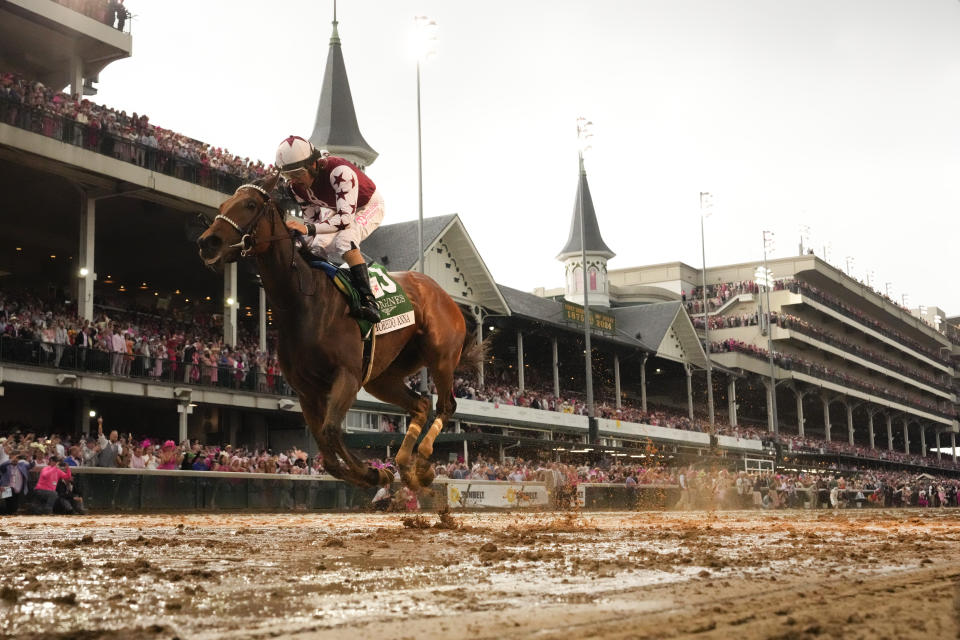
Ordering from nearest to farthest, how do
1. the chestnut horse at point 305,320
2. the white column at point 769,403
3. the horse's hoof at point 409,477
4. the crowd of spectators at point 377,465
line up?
the chestnut horse at point 305,320
the horse's hoof at point 409,477
the crowd of spectators at point 377,465
the white column at point 769,403

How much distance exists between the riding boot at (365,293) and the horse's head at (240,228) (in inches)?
34.4

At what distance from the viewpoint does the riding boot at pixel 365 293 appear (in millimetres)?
8773

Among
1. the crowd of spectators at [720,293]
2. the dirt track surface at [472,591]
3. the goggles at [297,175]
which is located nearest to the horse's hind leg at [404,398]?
the goggles at [297,175]

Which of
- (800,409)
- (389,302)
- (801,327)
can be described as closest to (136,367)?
(389,302)

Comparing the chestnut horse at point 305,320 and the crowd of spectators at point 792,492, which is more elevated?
the chestnut horse at point 305,320

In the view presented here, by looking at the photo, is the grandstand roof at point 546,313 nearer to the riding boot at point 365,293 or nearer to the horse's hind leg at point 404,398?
the horse's hind leg at point 404,398

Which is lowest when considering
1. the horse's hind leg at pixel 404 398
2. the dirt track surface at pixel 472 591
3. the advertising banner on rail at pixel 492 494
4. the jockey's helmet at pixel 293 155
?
the advertising banner on rail at pixel 492 494

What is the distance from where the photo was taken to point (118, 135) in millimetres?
27000

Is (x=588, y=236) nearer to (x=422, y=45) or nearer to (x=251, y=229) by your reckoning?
(x=422, y=45)

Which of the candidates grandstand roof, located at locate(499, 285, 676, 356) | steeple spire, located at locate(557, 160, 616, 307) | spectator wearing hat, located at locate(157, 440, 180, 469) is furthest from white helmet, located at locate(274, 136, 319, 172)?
steeple spire, located at locate(557, 160, 616, 307)

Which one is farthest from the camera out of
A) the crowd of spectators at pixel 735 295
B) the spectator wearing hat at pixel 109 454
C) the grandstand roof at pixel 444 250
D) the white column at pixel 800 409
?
the crowd of spectators at pixel 735 295

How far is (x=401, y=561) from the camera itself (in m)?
5.54

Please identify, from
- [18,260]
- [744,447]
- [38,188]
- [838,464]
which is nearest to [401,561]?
[38,188]

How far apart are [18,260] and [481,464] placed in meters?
18.2
